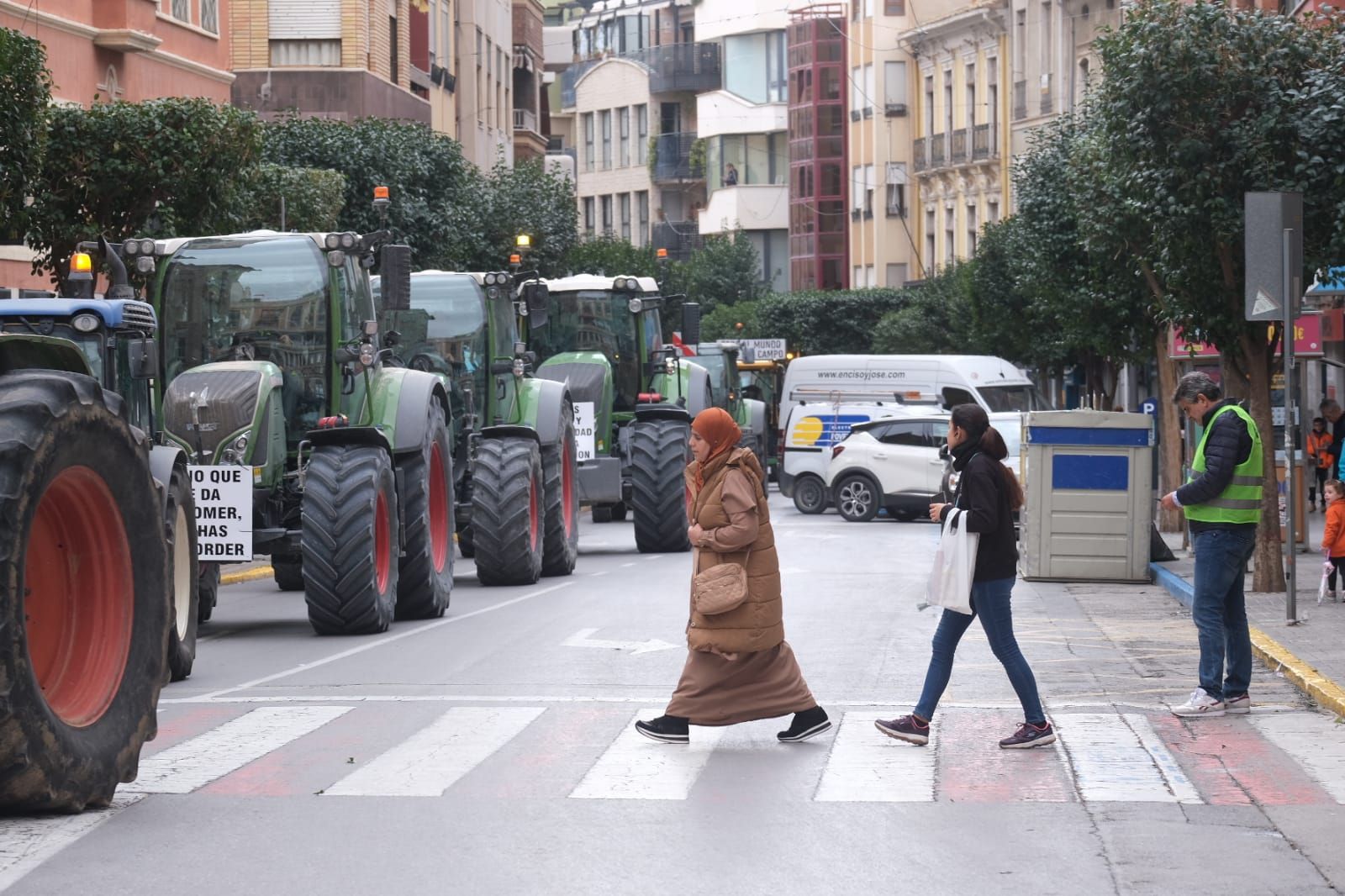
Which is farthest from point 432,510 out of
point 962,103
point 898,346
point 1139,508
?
point 962,103

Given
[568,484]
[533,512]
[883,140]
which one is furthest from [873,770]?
[883,140]

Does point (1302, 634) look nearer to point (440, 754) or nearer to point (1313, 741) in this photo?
point (1313, 741)

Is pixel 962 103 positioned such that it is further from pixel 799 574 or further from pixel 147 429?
pixel 147 429

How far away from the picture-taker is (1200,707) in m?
10.8

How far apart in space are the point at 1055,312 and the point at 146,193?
1677 centimetres

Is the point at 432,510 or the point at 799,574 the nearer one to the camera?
the point at 432,510

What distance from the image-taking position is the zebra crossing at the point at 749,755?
8680 mm

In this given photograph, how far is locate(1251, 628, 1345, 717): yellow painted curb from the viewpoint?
36.3ft

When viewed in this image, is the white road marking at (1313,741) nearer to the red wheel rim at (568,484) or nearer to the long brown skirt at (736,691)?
the long brown skirt at (736,691)

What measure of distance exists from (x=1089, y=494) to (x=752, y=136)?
74.0 m

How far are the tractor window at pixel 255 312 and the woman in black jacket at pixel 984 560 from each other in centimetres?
626

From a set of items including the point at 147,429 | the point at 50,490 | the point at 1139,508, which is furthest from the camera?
the point at 1139,508

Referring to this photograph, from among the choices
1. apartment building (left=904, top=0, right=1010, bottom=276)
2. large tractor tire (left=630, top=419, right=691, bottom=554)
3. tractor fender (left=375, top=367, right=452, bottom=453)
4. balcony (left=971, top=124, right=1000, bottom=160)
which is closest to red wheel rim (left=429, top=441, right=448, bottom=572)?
tractor fender (left=375, top=367, right=452, bottom=453)

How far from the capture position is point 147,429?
1296 cm
